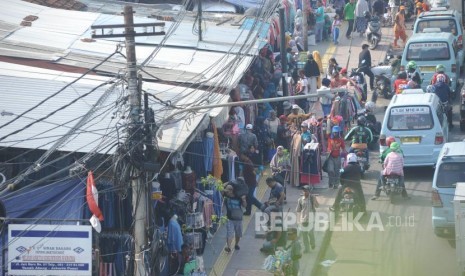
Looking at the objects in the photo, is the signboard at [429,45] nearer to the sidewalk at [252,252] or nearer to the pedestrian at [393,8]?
the sidewalk at [252,252]

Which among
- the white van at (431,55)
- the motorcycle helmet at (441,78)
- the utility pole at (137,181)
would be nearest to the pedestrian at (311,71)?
the white van at (431,55)

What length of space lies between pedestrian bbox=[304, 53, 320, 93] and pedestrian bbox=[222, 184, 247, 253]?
397 inches

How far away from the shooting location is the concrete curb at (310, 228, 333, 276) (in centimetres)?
2373

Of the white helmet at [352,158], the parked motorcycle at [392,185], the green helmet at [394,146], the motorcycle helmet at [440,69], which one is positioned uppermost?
the motorcycle helmet at [440,69]

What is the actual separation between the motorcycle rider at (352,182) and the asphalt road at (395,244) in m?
0.48

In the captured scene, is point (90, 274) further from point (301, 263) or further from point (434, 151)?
point (434, 151)

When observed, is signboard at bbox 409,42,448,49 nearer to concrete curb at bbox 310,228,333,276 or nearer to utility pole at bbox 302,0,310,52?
utility pole at bbox 302,0,310,52

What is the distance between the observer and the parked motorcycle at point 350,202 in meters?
26.0

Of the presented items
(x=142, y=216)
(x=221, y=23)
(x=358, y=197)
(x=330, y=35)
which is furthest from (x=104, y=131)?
(x=330, y=35)

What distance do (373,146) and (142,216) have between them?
1227cm

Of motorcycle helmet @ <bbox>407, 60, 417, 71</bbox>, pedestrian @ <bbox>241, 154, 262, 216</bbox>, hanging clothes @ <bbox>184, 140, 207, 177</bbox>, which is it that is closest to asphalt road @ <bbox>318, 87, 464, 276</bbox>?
pedestrian @ <bbox>241, 154, 262, 216</bbox>

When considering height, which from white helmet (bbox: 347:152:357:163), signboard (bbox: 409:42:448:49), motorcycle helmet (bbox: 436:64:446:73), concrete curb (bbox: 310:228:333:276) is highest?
signboard (bbox: 409:42:448:49)

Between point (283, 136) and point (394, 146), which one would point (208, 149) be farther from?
point (394, 146)

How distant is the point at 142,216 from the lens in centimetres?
1930
